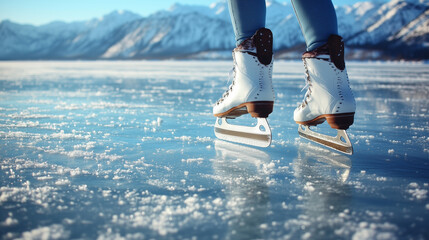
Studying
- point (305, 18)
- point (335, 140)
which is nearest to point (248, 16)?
point (305, 18)

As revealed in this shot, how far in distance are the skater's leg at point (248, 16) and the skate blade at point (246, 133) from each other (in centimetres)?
50

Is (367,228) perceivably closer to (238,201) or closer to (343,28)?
(238,201)

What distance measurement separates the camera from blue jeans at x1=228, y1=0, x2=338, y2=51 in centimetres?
187

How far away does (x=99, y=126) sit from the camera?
8.73 ft

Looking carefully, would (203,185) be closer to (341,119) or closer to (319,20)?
(341,119)

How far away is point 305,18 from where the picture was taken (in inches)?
75.6

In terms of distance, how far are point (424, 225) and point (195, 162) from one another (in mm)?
970

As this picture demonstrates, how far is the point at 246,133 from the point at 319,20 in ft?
2.46

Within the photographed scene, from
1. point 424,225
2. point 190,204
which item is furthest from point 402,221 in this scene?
point 190,204

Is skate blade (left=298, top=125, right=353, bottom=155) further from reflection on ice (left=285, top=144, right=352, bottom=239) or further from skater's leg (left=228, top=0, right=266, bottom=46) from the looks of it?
skater's leg (left=228, top=0, right=266, bottom=46)

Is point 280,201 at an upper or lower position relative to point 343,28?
lower

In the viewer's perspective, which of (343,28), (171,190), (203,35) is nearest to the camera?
(171,190)

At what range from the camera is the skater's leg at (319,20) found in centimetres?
186

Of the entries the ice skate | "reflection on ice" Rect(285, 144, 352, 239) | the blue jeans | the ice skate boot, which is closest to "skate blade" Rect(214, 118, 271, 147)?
the ice skate
